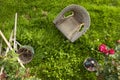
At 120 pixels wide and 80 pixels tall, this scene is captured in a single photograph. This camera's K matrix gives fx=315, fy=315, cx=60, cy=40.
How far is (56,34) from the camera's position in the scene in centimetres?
688

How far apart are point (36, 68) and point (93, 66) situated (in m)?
1.18

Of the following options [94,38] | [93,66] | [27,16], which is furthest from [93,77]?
[27,16]

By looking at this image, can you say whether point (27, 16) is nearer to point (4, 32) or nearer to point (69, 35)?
point (4, 32)

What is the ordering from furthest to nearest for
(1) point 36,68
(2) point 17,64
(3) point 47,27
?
(3) point 47,27, (1) point 36,68, (2) point 17,64

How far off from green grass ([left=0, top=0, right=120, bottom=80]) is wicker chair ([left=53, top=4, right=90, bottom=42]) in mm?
169

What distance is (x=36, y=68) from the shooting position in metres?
6.47

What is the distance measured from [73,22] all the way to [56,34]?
1.49 ft

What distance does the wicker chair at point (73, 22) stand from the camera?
658cm

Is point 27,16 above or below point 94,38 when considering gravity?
above

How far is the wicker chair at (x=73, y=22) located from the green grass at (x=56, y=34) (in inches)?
6.6

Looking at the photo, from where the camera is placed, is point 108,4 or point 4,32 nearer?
point 4,32

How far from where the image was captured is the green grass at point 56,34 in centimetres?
650

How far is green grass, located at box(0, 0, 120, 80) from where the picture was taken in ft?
21.3

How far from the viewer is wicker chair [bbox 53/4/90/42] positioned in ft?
21.6
